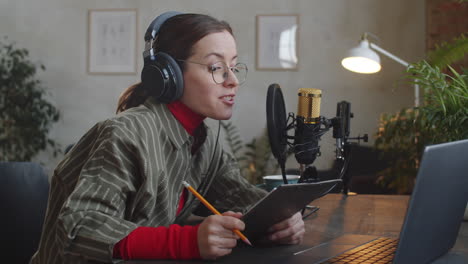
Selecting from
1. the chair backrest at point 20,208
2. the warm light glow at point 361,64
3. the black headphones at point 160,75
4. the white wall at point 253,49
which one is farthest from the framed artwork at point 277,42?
the black headphones at point 160,75

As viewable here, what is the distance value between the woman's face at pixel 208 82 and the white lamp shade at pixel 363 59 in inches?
70.6

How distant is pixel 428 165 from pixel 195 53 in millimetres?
661

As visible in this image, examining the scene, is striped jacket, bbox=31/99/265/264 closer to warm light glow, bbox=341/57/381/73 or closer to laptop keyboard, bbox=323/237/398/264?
laptop keyboard, bbox=323/237/398/264

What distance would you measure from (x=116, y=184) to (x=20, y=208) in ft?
1.92

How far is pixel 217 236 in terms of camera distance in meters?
0.87

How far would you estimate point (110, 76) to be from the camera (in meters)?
4.95

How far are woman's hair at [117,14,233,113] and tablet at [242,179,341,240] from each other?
40 centimetres

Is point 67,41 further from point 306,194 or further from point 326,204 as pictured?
point 306,194

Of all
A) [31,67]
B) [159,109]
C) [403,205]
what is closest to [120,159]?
[159,109]

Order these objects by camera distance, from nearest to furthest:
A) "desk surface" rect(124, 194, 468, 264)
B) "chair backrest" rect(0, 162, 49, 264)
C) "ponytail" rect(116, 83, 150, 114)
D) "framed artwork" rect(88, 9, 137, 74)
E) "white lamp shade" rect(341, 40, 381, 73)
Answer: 1. "desk surface" rect(124, 194, 468, 264)
2. "ponytail" rect(116, 83, 150, 114)
3. "chair backrest" rect(0, 162, 49, 264)
4. "white lamp shade" rect(341, 40, 381, 73)
5. "framed artwork" rect(88, 9, 137, 74)

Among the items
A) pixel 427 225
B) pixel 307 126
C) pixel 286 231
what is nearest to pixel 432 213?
pixel 427 225

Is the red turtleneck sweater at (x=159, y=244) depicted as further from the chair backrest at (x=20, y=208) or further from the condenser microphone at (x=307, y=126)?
the chair backrest at (x=20, y=208)

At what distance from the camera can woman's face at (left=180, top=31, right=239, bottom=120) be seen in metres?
1.18

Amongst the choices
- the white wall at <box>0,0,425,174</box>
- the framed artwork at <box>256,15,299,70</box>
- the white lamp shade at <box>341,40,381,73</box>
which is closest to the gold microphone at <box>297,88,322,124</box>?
the white lamp shade at <box>341,40,381,73</box>
